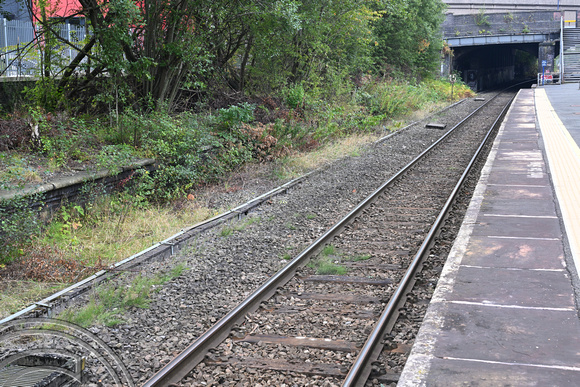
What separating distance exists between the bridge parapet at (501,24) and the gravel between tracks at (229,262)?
49.6 metres

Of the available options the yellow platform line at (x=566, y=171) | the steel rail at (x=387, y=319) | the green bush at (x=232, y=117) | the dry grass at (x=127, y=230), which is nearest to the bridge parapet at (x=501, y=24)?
the yellow platform line at (x=566, y=171)

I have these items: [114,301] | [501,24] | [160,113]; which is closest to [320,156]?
[160,113]

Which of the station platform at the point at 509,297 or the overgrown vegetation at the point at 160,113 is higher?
the overgrown vegetation at the point at 160,113

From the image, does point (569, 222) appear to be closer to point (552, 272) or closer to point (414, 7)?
point (552, 272)

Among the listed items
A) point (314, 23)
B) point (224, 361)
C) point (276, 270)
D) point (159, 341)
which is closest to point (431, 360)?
point (224, 361)

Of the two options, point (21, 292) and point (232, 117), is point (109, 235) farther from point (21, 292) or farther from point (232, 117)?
point (232, 117)

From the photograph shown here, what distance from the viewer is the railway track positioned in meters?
4.93

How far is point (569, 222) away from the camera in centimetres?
862

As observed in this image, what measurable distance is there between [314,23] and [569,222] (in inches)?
523

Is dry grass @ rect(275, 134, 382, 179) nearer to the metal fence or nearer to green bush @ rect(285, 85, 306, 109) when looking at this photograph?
green bush @ rect(285, 85, 306, 109)

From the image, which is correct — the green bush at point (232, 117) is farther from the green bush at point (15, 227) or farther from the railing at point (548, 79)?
the railing at point (548, 79)

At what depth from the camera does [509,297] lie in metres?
6.00

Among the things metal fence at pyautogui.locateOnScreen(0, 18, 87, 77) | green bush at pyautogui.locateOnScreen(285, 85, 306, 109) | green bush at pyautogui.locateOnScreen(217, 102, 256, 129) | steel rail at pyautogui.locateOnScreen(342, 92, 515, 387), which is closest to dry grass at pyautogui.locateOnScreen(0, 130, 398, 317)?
green bush at pyautogui.locateOnScreen(217, 102, 256, 129)

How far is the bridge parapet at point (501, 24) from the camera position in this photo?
192ft
